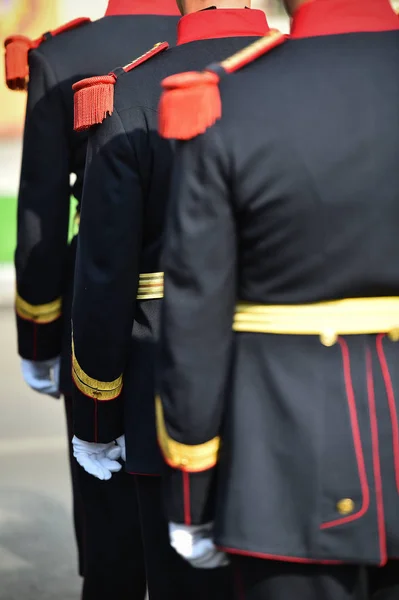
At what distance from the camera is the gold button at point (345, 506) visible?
1.55 meters

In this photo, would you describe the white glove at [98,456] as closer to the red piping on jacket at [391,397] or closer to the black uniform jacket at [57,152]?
the black uniform jacket at [57,152]

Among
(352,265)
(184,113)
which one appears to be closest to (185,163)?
(184,113)

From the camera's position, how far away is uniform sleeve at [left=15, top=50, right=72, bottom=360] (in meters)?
2.46

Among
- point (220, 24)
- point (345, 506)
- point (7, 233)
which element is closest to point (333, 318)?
point (345, 506)

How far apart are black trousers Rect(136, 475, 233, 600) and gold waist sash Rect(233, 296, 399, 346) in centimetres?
60

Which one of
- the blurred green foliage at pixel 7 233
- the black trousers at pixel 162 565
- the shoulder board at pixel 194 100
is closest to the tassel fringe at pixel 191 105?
A: the shoulder board at pixel 194 100

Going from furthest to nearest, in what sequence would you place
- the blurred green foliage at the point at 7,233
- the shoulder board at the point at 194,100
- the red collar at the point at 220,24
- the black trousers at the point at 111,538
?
the blurred green foliage at the point at 7,233
the black trousers at the point at 111,538
the red collar at the point at 220,24
the shoulder board at the point at 194,100

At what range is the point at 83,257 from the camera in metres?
2.03

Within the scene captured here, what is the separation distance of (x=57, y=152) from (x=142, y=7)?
1.27 ft

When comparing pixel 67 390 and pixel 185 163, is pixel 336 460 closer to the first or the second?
pixel 185 163

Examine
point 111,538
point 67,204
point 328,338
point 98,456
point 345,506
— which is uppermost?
point 328,338

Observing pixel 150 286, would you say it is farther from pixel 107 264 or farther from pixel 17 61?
pixel 17 61

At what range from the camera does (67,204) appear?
2.56 metres

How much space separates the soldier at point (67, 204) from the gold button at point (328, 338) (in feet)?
3.14
